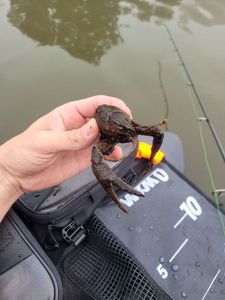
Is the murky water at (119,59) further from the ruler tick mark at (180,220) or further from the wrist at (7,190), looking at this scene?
the wrist at (7,190)

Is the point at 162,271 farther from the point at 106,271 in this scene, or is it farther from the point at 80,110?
the point at 80,110

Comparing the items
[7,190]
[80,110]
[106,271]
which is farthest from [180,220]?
[7,190]

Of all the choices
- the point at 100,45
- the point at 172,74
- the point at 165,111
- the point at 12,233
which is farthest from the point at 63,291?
the point at 100,45

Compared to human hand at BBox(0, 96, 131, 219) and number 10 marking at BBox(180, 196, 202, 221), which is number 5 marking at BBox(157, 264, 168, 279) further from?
human hand at BBox(0, 96, 131, 219)

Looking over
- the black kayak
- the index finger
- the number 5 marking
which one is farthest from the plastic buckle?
the index finger

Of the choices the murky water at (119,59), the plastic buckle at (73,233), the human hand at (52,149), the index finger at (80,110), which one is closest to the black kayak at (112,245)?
the plastic buckle at (73,233)
